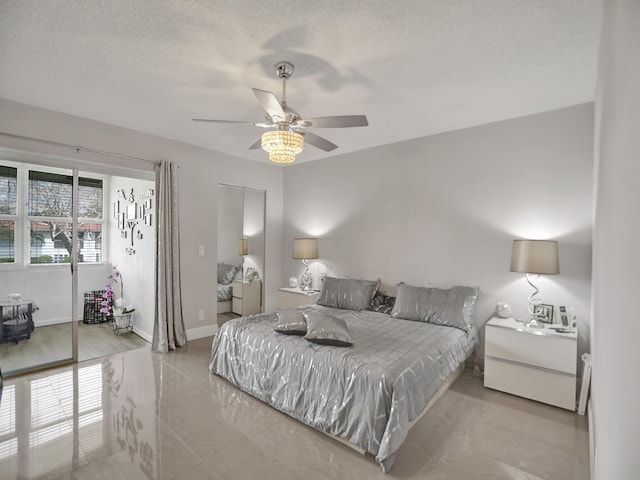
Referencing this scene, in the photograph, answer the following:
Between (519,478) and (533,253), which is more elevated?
(533,253)

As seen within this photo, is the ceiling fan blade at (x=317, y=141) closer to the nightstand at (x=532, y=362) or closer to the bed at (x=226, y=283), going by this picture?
the nightstand at (x=532, y=362)

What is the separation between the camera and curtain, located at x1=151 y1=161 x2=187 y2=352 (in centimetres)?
398

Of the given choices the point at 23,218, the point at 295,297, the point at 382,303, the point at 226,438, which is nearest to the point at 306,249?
the point at 295,297

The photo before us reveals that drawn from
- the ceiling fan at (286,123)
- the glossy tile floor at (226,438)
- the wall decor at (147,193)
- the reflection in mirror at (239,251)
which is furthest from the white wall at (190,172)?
the ceiling fan at (286,123)

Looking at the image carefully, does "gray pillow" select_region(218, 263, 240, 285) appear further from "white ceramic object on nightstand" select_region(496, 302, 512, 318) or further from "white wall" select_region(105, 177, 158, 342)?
"white ceramic object on nightstand" select_region(496, 302, 512, 318)

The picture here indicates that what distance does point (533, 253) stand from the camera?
2.88 m

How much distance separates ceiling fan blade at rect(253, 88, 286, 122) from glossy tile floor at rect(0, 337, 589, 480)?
2.34 meters

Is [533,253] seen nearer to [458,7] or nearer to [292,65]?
[458,7]

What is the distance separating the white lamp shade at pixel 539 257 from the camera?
2.84 m

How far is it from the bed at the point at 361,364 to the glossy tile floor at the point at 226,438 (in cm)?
16

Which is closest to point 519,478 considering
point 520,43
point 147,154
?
point 520,43

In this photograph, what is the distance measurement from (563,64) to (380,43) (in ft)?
4.67

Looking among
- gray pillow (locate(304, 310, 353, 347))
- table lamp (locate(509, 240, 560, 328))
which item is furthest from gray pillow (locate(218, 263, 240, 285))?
table lamp (locate(509, 240, 560, 328))

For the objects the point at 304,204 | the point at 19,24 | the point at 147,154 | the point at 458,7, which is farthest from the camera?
the point at 304,204
